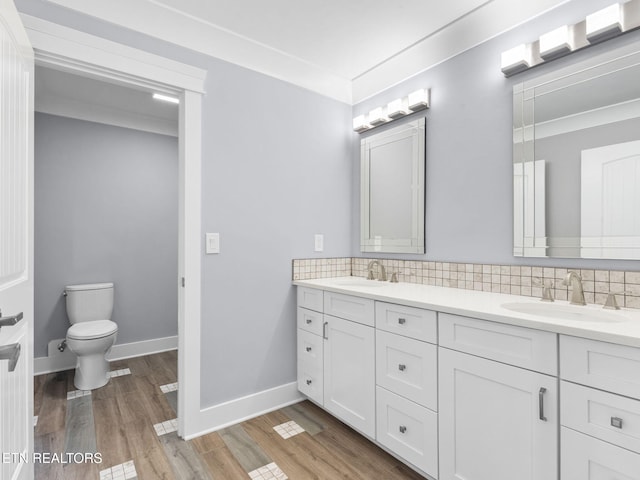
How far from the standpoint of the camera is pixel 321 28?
1.96 meters

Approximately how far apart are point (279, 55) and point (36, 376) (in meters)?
3.13

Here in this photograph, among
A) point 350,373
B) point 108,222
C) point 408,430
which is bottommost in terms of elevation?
point 408,430

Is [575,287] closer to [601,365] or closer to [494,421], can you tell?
[601,365]

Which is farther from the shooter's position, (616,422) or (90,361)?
(90,361)

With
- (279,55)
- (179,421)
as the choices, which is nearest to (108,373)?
(179,421)

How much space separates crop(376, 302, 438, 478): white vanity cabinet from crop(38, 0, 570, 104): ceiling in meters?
1.54

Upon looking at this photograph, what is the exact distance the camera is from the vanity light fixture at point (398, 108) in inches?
88.7

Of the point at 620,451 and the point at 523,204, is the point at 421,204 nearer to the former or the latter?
the point at 523,204

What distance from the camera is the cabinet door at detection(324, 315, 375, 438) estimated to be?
1771mm

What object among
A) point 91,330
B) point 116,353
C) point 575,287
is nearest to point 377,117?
point 575,287

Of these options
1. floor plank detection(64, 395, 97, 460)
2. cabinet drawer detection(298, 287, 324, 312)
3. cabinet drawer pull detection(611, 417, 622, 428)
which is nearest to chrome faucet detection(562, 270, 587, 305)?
cabinet drawer pull detection(611, 417, 622, 428)

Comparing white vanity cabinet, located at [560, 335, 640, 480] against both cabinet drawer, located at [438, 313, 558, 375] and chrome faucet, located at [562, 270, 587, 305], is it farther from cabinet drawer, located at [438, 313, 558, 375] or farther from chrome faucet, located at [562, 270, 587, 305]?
chrome faucet, located at [562, 270, 587, 305]

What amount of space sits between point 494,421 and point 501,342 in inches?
11.7

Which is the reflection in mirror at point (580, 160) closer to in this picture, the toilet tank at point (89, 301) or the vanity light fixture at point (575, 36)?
the vanity light fixture at point (575, 36)
